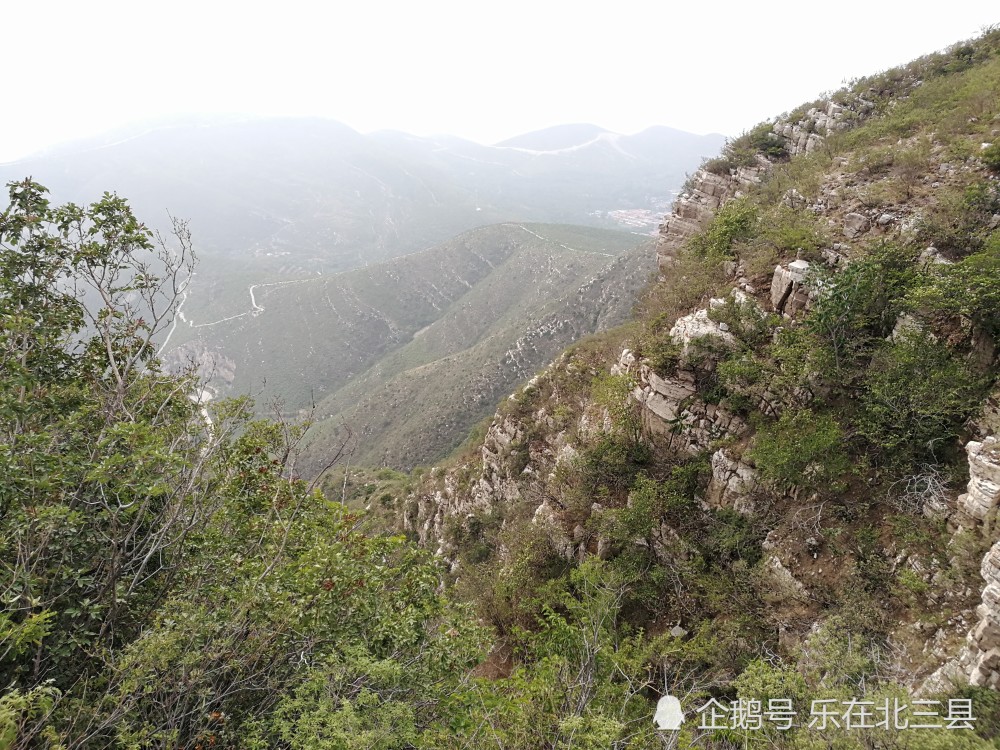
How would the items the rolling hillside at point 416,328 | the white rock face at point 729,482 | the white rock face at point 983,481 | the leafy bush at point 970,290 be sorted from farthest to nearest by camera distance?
the rolling hillside at point 416,328, the white rock face at point 729,482, the leafy bush at point 970,290, the white rock face at point 983,481

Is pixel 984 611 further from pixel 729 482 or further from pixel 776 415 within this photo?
pixel 776 415

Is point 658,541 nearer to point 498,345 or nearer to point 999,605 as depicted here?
point 999,605

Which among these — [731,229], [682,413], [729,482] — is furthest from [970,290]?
[731,229]

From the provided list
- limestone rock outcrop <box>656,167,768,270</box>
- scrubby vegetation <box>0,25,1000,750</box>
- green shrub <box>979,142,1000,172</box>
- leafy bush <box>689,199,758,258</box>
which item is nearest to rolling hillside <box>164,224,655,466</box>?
limestone rock outcrop <box>656,167,768,270</box>

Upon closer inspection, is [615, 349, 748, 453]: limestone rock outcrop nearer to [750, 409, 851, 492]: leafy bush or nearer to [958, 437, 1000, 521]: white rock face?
[750, 409, 851, 492]: leafy bush

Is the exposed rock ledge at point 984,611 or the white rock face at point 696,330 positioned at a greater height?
the white rock face at point 696,330

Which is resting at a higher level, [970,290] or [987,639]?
[970,290]

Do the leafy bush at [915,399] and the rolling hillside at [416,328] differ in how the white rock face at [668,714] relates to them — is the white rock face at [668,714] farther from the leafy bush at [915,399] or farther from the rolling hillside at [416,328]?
the rolling hillside at [416,328]

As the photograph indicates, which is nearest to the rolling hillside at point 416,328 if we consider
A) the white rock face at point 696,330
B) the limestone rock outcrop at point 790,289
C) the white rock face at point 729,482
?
the white rock face at point 696,330

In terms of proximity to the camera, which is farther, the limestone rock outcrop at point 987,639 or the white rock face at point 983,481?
the white rock face at point 983,481

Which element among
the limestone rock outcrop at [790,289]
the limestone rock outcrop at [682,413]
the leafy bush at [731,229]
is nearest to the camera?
the limestone rock outcrop at [790,289]

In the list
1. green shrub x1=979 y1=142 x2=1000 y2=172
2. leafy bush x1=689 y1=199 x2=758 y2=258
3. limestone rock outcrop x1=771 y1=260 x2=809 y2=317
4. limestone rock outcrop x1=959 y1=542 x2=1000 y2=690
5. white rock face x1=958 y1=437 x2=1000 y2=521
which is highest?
green shrub x1=979 y1=142 x2=1000 y2=172

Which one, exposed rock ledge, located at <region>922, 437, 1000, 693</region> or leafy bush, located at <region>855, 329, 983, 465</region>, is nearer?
exposed rock ledge, located at <region>922, 437, 1000, 693</region>

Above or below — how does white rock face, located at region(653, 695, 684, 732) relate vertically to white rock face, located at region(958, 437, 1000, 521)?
below
